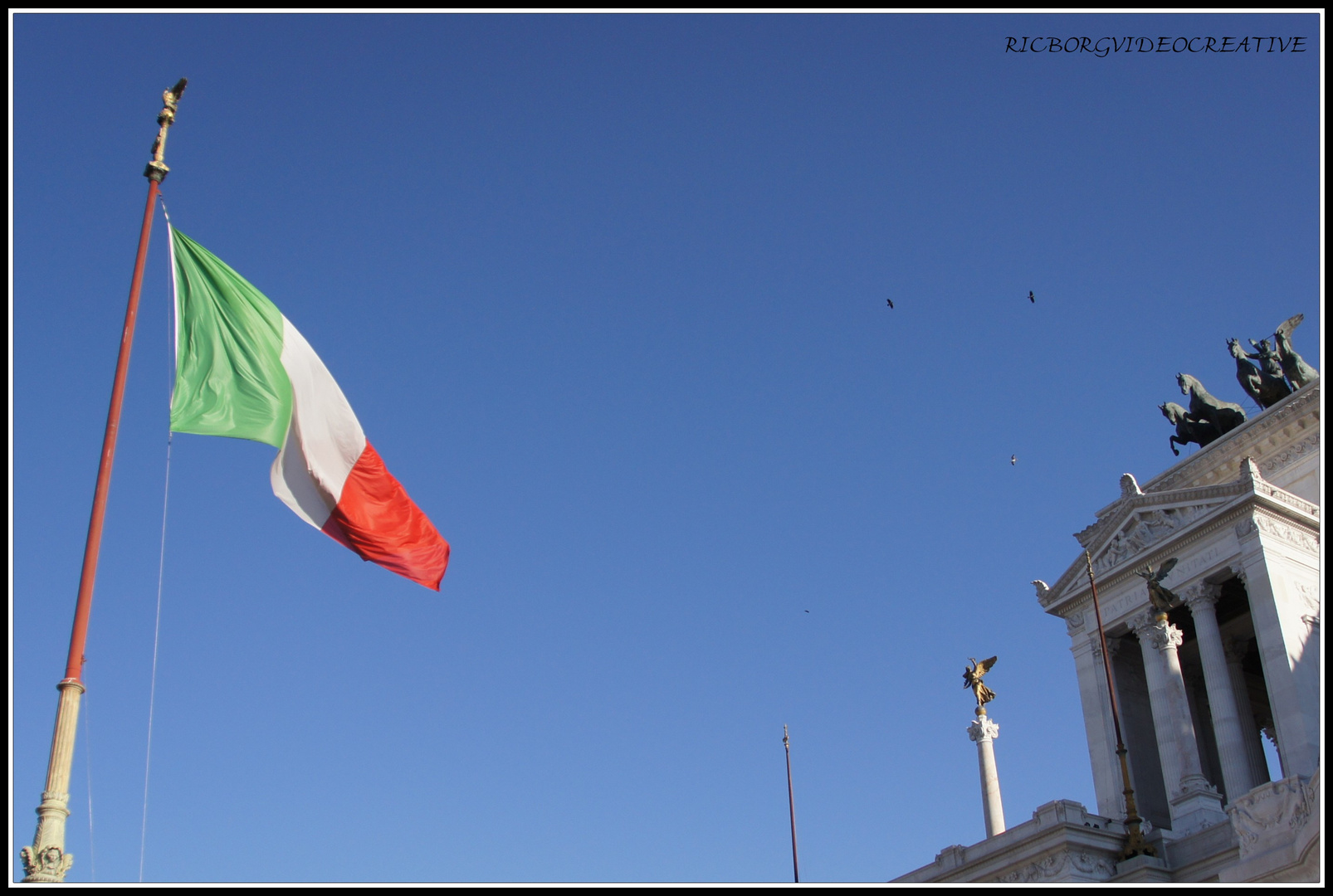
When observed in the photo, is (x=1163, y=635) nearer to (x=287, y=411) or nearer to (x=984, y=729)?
(x=984, y=729)

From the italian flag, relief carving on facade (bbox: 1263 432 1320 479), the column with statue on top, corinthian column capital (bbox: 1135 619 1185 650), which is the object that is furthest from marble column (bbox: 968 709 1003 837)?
the italian flag

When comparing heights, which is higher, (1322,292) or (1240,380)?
(1240,380)

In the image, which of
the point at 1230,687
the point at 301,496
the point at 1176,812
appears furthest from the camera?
the point at 1230,687

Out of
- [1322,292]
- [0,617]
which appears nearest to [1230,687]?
[1322,292]

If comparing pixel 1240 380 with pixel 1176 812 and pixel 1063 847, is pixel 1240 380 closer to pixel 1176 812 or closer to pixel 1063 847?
pixel 1176 812

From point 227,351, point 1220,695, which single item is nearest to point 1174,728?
point 1220,695

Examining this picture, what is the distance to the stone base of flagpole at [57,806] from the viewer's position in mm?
11727

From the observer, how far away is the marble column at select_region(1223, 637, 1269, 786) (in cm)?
3859

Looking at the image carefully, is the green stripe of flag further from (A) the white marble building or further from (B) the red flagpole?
(A) the white marble building

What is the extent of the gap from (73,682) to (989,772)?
2851cm

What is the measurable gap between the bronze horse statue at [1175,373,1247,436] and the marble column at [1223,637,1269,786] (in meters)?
8.17

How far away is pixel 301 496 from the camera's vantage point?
16062 mm

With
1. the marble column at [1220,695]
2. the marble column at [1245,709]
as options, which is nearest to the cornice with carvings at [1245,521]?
the marble column at [1220,695]

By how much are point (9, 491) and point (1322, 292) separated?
1671 cm
